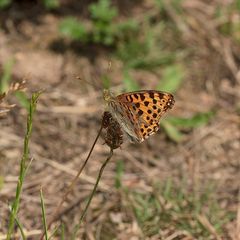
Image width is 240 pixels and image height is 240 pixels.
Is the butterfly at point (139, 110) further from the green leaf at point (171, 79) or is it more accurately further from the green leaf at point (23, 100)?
the green leaf at point (171, 79)

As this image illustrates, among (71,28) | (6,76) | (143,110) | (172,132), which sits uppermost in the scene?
(143,110)

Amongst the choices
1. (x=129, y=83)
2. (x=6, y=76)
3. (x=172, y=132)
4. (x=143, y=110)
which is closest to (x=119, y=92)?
(x=129, y=83)

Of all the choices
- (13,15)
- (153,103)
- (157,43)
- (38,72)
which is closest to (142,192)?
(153,103)

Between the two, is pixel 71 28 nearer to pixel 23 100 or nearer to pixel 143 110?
pixel 23 100

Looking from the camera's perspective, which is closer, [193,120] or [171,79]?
[193,120]

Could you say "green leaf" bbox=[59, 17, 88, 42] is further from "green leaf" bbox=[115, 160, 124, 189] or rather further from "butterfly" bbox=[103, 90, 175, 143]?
"butterfly" bbox=[103, 90, 175, 143]

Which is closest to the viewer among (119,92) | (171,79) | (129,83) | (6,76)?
(119,92)

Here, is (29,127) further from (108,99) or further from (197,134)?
(197,134)
